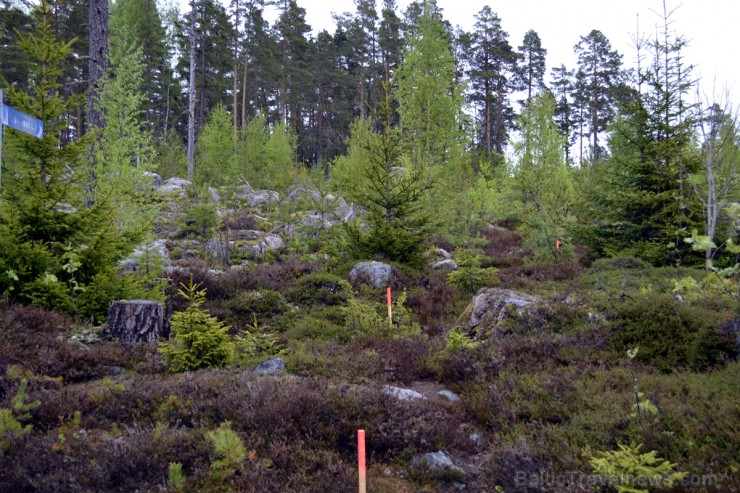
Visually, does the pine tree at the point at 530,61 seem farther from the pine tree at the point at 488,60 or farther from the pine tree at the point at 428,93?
the pine tree at the point at 428,93

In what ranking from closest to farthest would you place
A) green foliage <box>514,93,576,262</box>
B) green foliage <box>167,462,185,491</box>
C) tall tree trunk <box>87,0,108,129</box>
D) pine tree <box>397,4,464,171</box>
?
green foliage <box>167,462,185,491</box>, tall tree trunk <box>87,0,108,129</box>, green foliage <box>514,93,576,262</box>, pine tree <box>397,4,464,171</box>

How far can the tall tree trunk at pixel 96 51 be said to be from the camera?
14.4 m

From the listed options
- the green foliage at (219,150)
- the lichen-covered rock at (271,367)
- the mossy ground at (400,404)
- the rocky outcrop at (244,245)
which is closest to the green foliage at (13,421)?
the mossy ground at (400,404)

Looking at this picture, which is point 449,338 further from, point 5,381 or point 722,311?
point 5,381

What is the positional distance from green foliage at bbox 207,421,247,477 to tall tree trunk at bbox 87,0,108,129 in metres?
13.7

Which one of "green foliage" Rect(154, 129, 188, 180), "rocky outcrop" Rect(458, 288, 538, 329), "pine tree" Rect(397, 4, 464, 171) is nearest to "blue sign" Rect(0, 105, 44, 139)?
"rocky outcrop" Rect(458, 288, 538, 329)

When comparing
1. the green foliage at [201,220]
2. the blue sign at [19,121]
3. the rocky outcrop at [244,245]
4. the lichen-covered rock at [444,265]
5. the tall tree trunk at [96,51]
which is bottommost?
the lichen-covered rock at [444,265]

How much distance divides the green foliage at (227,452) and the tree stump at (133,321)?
4.19 m

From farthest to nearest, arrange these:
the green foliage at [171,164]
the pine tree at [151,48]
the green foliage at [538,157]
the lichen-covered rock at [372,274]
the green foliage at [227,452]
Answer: the pine tree at [151,48] → the green foliage at [171,164] → the green foliage at [538,157] → the lichen-covered rock at [372,274] → the green foliage at [227,452]

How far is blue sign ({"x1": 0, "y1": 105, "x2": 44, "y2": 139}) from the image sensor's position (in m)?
6.59

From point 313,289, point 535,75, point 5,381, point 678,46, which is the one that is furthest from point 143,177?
point 535,75

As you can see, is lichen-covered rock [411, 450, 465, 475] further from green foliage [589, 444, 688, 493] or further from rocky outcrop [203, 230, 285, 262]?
rocky outcrop [203, 230, 285, 262]

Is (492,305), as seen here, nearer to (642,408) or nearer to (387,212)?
(642,408)

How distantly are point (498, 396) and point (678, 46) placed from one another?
1156cm
